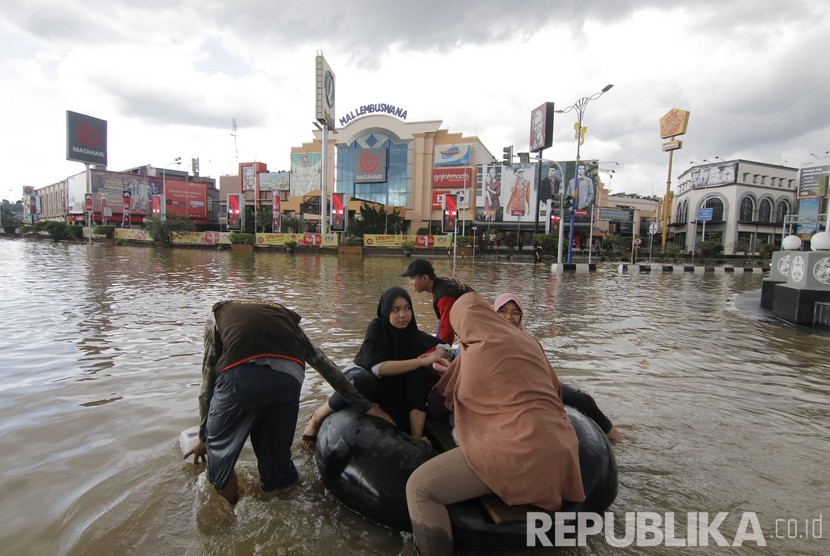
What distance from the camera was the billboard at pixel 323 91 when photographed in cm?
4378

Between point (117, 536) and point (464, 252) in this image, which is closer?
point (117, 536)

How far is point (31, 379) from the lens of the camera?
500 centimetres

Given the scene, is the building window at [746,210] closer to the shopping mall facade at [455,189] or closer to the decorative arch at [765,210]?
the shopping mall facade at [455,189]

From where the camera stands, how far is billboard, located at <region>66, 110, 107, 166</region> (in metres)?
52.5

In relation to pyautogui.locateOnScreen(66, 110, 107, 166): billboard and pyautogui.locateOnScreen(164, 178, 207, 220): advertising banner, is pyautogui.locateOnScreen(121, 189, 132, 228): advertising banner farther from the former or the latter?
pyautogui.locateOnScreen(164, 178, 207, 220): advertising banner

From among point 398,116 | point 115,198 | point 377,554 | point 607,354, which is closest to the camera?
point 377,554

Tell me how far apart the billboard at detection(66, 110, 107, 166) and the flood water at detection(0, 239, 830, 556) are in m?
56.2

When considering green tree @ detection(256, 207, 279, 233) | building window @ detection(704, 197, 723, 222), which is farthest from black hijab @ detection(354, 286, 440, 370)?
building window @ detection(704, 197, 723, 222)

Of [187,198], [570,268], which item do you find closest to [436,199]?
[570,268]

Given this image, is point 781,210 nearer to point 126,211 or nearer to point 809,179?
point 809,179

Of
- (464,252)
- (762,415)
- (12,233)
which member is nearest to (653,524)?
(762,415)

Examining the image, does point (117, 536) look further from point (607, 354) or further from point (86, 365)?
point (607, 354)

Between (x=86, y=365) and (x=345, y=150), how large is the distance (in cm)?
5591

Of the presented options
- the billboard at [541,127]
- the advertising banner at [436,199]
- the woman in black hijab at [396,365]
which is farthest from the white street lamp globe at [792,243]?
the advertising banner at [436,199]
